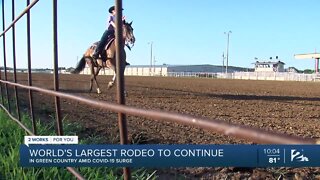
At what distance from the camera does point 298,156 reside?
4.02ft

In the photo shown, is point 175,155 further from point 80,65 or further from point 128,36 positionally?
point 80,65

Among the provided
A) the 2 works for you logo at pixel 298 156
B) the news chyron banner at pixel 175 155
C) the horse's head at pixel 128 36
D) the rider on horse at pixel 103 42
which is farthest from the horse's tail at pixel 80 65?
the 2 works for you logo at pixel 298 156

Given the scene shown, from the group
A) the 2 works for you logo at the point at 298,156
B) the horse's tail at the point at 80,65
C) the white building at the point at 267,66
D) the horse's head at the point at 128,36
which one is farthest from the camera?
the white building at the point at 267,66

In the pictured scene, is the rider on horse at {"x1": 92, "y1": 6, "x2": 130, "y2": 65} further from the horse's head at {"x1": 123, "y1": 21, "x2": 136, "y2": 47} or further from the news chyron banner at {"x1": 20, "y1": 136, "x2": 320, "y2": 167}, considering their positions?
the news chyron banner at {"x1": 20, "y1": 136, "x2": 320, "y2": 167}

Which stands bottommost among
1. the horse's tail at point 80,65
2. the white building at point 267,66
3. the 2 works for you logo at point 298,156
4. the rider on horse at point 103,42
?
the white building at point 267,66

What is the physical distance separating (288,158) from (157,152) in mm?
553

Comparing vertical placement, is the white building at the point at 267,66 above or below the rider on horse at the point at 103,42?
below

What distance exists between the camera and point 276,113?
8625 millimetres

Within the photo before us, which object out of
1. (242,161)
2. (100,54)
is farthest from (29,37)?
(100,54)

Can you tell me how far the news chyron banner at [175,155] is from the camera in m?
1.25

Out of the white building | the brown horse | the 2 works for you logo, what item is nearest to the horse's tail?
the brown horse

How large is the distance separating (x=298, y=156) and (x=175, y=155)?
1.62ft

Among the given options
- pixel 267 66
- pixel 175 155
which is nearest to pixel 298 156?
pixel 175 155

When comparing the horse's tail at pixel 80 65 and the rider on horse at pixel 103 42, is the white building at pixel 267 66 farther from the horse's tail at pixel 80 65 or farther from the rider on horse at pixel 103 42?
the rider on horse at pixel 103 42
